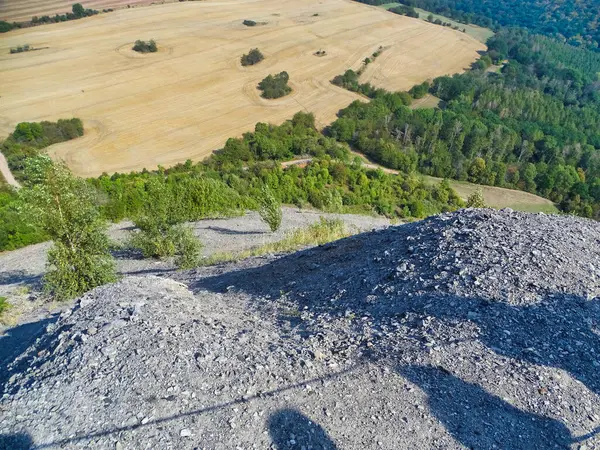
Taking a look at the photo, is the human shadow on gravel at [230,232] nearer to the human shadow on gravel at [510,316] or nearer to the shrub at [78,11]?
the human shadow on gravel at [510,316]

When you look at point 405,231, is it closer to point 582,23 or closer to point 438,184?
point 438,184

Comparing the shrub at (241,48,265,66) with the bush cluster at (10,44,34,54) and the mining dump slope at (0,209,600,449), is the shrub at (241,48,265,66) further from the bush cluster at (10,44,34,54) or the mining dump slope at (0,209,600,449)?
the mining dump slope at (0,209,600,449)

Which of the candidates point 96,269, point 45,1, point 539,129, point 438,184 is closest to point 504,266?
point 96,269

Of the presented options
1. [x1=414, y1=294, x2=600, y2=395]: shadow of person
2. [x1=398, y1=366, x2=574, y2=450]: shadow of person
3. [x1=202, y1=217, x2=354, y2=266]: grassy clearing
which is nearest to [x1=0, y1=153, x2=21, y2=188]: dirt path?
[x1=202, y1=217, x2=354, y2=266]: grassy clearing

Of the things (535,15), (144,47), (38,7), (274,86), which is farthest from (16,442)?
(535,15)

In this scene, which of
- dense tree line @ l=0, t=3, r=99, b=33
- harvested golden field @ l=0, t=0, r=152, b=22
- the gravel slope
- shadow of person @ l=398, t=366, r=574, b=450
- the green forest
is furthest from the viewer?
harvested golden field @ l=0, t=0, r=152, b=22
